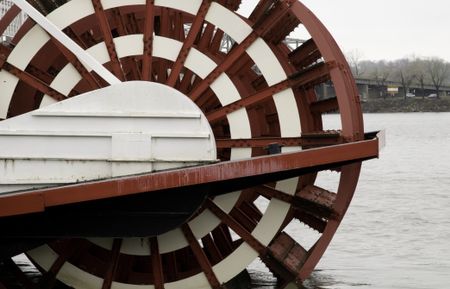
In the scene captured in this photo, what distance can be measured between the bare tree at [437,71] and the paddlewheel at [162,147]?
90.1 metres

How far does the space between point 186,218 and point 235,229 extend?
825 millimetres

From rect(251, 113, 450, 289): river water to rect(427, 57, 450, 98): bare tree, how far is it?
68.4 metres

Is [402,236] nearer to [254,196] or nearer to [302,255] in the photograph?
[254,196]

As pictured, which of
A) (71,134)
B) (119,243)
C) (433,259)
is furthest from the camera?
(433,259)

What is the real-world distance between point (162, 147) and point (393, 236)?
9.45 metres

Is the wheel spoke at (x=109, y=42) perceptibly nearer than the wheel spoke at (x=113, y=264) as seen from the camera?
No

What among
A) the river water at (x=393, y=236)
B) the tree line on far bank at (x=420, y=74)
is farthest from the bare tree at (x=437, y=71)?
the river water at (x=393, y=236)

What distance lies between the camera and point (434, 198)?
2261 centimetres

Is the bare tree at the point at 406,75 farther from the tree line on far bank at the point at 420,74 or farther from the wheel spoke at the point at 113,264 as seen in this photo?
the wheel spoke at the point at 113,264

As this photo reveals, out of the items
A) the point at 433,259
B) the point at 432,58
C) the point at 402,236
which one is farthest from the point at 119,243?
the point at 432,58

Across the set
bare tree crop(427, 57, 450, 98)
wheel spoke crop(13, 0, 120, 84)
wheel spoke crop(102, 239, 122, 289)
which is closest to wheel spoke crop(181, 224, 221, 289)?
wheel spoke crop(102, 239, 122, 289)

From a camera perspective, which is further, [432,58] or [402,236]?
[432,58]

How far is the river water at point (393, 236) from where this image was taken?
1180 cm

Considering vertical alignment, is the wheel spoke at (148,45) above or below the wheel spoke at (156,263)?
above
